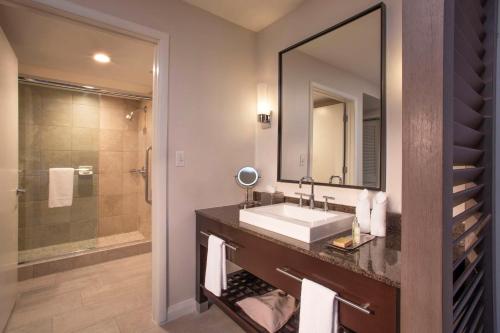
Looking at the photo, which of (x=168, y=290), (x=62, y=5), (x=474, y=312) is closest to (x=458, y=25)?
(x=474, y=312)

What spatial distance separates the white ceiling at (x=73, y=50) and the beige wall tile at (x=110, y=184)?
1.20 meters

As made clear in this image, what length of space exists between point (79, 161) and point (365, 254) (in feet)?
11.5

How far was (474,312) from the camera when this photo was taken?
0.82 metres

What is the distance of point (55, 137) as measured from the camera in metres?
3.11

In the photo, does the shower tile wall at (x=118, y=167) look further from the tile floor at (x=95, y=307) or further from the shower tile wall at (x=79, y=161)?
the tile floor at (x=95, y=307)

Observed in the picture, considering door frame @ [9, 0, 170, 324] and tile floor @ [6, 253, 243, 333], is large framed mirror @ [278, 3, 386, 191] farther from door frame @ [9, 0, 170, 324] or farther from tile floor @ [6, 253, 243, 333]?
tile floor @ [6, 253, 243, 333]

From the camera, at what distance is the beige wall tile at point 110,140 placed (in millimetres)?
3461

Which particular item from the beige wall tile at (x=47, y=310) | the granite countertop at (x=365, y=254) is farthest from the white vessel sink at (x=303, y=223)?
the beige wall tile at (x=47, y=310)

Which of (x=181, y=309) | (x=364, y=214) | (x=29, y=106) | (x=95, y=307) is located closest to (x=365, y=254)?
(x=364, y=214)

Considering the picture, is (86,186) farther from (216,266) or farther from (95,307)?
(216,266)

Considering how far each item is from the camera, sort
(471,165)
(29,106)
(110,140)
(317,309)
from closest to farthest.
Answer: (471,165) < (317,309) < (29,106) < (110,140)

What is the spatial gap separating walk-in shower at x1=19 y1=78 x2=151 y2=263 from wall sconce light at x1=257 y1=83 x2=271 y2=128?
1.88 m

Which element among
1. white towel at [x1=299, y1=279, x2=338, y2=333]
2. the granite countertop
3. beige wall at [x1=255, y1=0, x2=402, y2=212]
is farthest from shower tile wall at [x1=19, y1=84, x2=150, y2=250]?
white towel at [x1=299, y1=279, x2=338, y2=333]

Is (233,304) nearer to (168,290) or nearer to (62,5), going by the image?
(168,290)
